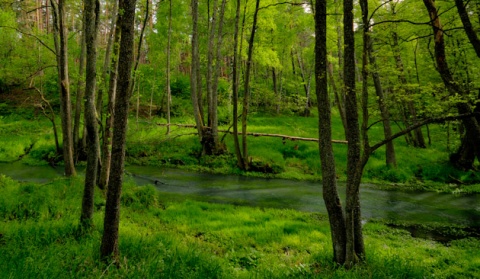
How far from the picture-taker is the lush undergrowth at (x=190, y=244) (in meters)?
4.26

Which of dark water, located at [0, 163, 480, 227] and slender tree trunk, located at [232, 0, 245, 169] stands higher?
slender tree trunk, located at [232, 0, 245, 169]

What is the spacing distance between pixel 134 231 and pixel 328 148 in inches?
168

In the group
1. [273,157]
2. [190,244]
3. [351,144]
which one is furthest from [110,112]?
[273,157]

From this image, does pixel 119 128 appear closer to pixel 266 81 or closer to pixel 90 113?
pixel 90 113

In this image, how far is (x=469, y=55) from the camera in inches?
632

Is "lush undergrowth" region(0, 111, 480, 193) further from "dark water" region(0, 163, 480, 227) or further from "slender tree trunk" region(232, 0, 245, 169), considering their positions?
"dark water" region(0, 163, 480, 227)

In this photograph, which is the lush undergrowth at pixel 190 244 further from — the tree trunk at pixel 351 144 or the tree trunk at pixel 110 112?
the tree trunk at pixel 110 112

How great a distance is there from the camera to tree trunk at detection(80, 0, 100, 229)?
536 centimetres

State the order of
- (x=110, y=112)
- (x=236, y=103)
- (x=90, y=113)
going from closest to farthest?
(x=90, y=113), (x=110, y=112), (x=236, y=103)

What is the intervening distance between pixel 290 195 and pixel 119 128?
8.82m

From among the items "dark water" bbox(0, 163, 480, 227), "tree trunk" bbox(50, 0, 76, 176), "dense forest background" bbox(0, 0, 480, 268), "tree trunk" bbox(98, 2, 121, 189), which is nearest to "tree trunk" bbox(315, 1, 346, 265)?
"dense forest background" bbox(0, 0, 480, 268)

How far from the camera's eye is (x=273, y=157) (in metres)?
17.0

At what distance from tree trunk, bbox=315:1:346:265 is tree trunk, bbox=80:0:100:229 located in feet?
13.0

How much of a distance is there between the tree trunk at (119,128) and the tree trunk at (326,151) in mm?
3037
